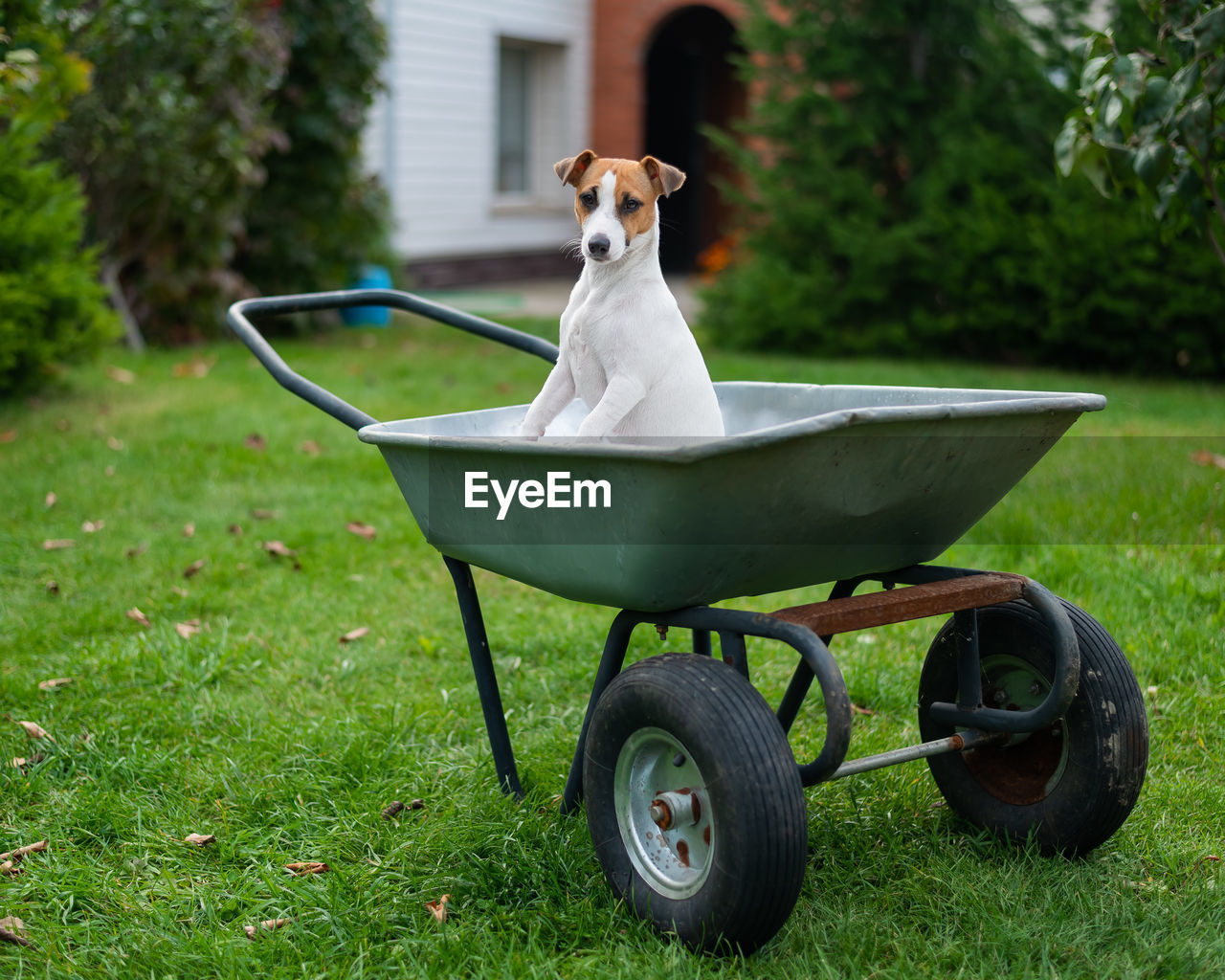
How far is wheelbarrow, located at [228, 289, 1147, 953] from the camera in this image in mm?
1723

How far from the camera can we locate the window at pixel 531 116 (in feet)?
44.8

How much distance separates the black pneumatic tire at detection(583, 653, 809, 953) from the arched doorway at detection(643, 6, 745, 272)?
1375cm

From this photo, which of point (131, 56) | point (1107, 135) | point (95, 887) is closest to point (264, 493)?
point (95, 887)

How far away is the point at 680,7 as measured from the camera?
13570 millimetres

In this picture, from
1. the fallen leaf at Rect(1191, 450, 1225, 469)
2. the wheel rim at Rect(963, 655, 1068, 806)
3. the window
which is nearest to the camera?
the wheel rim at Rect(963, 655, 1068, 806)

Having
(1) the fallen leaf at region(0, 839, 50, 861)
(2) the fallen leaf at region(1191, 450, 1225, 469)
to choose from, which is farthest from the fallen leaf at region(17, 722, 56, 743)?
(2) the fallen leaf at region(1191, 450, 1225, 469)

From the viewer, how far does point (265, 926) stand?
1.97 meters

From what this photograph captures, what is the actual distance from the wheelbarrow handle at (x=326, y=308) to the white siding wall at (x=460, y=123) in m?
8.80

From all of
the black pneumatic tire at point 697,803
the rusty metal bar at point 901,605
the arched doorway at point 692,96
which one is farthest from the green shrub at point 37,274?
the arched doorway at point 692,96

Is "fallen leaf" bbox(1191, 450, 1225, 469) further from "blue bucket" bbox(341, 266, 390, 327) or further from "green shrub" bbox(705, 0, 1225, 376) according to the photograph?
"blue bucket" bbox(341, 266, 390, 327)

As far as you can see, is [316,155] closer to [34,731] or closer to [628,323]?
[34,731]

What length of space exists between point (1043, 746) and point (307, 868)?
1396mm

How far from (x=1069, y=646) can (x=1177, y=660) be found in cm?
125

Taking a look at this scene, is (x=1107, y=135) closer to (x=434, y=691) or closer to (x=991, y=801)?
(x=991, y=801)
